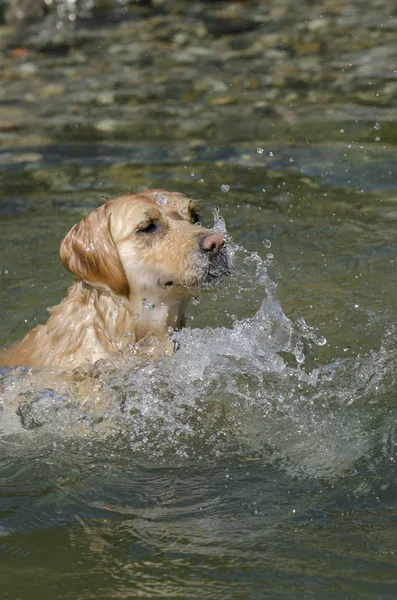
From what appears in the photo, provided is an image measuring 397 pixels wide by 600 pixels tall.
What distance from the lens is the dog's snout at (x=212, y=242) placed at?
589 centimetres

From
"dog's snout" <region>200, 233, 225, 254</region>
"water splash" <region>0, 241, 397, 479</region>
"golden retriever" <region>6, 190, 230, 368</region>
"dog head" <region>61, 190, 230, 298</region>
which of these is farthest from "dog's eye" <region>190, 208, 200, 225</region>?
"water splash" <region>0, 241, 397, 479</region>

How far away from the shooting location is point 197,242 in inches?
233

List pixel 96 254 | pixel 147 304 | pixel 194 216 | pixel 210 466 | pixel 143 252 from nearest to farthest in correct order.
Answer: pixel 210 466 → pixel 96 254 → pixel 143 252 → pixel 147 304 → pixel 194 216

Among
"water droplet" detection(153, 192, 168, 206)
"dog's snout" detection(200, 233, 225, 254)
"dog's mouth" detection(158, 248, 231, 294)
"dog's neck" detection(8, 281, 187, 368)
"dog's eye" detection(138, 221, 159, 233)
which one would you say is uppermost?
"water droplet" detection(153, 192, 168, 206)

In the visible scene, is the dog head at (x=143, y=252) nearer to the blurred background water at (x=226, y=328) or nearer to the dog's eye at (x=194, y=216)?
the dog's eye at (x=194, y=216)

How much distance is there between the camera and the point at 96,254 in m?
5.81

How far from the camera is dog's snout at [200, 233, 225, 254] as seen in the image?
19.3 ft

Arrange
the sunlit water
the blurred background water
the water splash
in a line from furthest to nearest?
1. the water splash
2. the blurred background water
3. the sunlit water

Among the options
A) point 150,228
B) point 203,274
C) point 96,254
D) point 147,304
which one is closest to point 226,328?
point 147,304

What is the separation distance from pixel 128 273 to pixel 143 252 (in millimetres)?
158

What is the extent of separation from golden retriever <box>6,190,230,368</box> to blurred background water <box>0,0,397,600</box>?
0.64 ft

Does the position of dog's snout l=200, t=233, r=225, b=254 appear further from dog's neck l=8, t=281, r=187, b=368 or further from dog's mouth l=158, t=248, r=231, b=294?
dog's neck l=8, t=281, r=187, b=368

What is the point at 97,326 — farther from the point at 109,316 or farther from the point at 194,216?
the point at 194,216

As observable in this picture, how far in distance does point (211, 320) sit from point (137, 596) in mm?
3546
